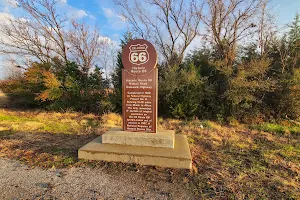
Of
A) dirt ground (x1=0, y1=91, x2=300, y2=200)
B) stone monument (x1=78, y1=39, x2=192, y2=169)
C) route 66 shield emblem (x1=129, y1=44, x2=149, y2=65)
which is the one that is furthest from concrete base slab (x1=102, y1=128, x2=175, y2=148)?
route 66 shield emblem (x1=129, y1=44, x2=149, y2=65)

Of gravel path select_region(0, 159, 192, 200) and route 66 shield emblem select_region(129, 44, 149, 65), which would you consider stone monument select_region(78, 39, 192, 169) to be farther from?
gravel path select_region(0, 159, 192, 200)

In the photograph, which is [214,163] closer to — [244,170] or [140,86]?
[244,170]

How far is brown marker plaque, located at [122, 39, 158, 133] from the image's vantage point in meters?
3.71

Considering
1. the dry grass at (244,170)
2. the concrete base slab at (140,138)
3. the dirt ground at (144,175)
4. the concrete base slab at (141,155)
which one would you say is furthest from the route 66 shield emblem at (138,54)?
the dry grass at (244,170)

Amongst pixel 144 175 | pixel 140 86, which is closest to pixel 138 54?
pixel 140 86

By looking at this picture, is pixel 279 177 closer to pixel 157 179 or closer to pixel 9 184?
pixel 157 179

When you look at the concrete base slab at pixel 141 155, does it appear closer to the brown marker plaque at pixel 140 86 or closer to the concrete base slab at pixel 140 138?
the concrete base slab at pixel 140 138

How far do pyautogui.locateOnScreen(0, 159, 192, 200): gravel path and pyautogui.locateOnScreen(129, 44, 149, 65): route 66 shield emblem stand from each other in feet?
7.14

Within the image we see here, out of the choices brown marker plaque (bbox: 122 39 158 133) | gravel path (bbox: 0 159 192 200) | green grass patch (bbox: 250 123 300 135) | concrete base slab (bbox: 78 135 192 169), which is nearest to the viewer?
gravel path (bbox: 0 159 192 200)

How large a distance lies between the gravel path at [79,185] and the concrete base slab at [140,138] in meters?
0.80

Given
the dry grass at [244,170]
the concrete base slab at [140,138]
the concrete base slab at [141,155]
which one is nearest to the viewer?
the dry grass at [244,170]

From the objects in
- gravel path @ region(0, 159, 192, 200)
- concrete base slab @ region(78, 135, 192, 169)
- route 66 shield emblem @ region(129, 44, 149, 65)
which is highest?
route 66 shield emblem @ region(129, 44, 149, 65)

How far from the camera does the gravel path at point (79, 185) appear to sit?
233 cm

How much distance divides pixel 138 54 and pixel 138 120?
140 centimetres
